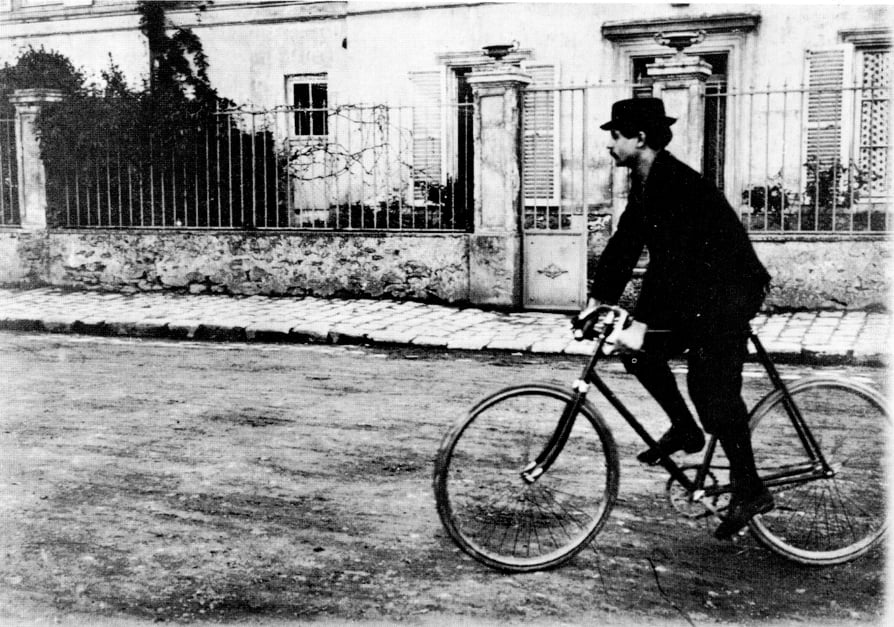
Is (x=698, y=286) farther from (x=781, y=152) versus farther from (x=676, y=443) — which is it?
(x=781, y=152)

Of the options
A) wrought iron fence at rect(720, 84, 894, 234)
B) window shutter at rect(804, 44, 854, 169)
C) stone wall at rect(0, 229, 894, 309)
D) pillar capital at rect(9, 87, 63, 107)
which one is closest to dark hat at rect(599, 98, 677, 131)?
stone wall at rect(0, 229, 894, 309)

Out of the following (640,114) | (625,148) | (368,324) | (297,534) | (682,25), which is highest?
(682,25)

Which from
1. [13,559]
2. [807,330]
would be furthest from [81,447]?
[807,330]

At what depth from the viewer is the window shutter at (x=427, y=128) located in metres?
16.7

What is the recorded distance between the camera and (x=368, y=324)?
36.5 feet

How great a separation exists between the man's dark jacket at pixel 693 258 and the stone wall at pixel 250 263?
8347 mm

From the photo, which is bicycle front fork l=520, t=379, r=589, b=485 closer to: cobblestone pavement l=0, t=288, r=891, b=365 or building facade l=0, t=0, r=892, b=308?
cobblestone pavement l=0, t=288, r=891, b=365

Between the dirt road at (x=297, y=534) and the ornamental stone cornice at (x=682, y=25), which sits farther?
the ornamental stone cornice at (x=682, y=25)

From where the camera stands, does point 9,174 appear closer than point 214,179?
No

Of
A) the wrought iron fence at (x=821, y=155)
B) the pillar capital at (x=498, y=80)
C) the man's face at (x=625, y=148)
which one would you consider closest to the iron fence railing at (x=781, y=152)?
the wrought iron fence at (x=821, y=155)

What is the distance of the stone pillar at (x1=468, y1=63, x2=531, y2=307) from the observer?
40.1ft

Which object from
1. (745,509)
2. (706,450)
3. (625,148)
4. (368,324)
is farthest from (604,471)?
(368,324)

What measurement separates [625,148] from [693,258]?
0.54 meters

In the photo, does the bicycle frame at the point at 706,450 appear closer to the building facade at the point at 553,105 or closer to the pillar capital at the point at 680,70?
the building facade at the point at 553,105
